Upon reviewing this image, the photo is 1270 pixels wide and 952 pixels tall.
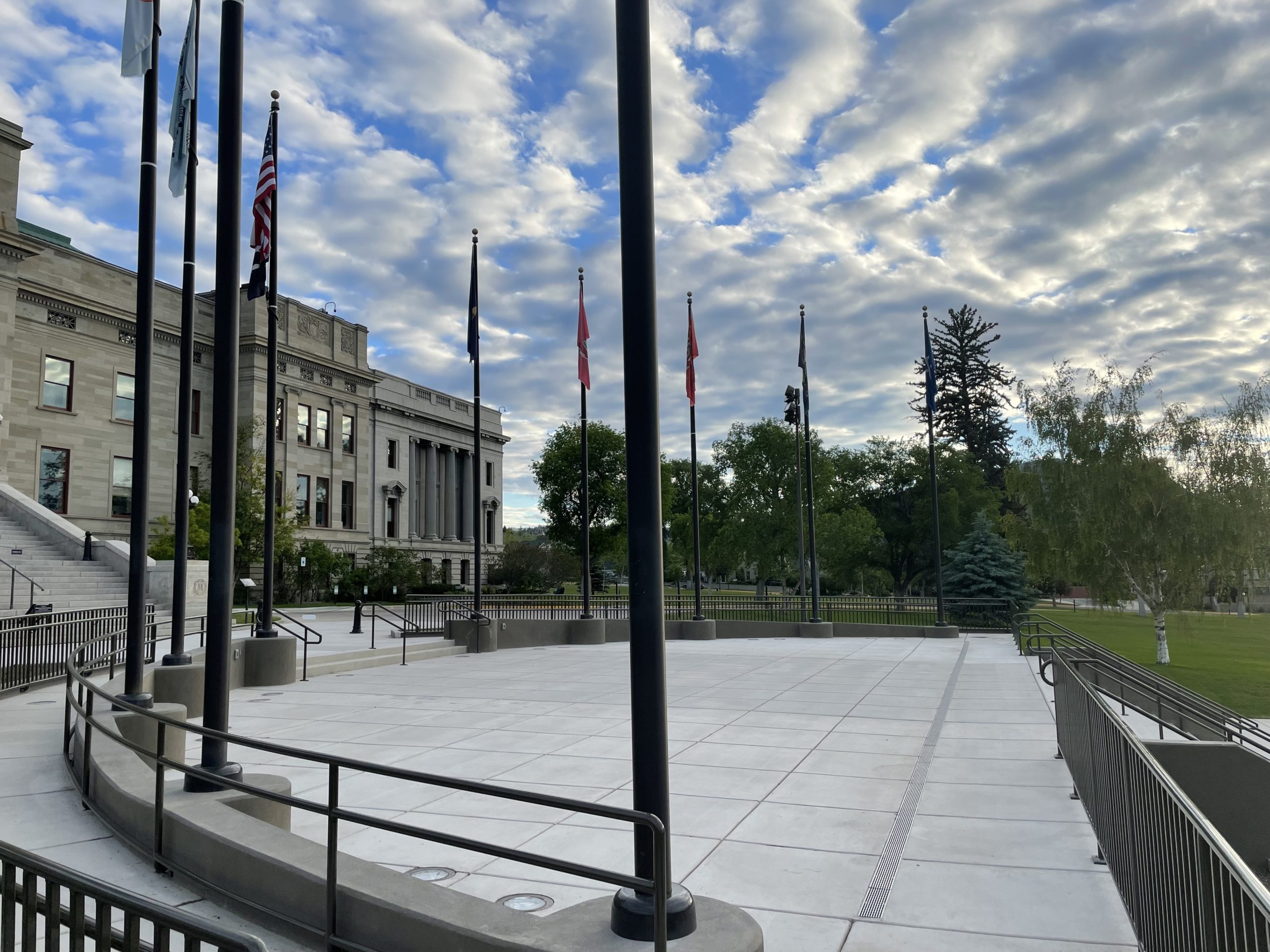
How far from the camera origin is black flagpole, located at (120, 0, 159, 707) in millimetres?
9297

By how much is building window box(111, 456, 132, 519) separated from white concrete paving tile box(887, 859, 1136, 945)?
42847mm

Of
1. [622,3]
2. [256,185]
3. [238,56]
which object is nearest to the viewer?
[622,3]

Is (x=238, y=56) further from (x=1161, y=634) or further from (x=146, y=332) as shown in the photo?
(x=1161, y=634)

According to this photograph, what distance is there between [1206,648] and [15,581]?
155 ft

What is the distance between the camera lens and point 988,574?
38.0 meters

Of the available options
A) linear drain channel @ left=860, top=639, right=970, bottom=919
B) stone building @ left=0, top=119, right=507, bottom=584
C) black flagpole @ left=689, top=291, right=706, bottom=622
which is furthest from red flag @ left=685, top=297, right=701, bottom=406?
linear drain channel @ left=860, top=639, right=970, bottom=919

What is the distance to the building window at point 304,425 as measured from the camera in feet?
170

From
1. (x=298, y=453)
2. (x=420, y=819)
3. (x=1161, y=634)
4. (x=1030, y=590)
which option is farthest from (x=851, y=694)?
(x=298, y=453)

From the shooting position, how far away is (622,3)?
15.4 ft

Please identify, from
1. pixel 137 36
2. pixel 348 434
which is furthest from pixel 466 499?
pixel 137 36

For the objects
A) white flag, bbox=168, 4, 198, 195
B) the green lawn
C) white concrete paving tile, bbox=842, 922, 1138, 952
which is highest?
white flag, bbox=168, 4, 198, 195

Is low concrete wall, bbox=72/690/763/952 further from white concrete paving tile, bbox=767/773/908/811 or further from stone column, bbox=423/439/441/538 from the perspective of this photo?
stone column, bbox=423/439/441/538

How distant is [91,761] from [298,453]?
46.5 meters

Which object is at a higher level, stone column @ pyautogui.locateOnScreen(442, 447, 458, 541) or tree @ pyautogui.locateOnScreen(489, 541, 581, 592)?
stone column @ pyautogui.locateOnScreen(442, 447, 458, 541)
